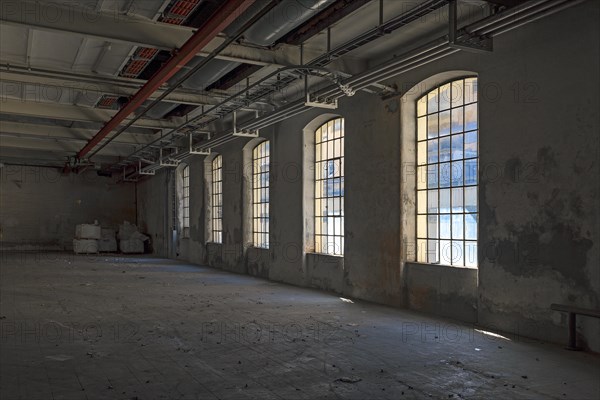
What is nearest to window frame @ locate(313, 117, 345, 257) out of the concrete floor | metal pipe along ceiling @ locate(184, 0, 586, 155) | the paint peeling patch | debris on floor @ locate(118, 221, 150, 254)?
metal pipe along ceiling @ locate(184, 0, 586, 155)

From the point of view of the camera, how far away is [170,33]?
7105 millimetres

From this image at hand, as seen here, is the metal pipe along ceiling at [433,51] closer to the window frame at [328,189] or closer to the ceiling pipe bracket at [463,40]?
the ceiling pipe bracket at [463,40]

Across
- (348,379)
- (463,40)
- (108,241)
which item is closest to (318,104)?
(463,40)

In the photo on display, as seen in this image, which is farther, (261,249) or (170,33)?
(261,249)

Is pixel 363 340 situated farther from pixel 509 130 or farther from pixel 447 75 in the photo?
pixel 447 75

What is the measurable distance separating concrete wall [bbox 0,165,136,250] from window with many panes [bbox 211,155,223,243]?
28.9 ft

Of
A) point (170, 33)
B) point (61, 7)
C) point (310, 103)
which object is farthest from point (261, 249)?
point (61, 7)

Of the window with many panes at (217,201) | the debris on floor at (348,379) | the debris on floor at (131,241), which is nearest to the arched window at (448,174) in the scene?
the debris on floor at (348,379)

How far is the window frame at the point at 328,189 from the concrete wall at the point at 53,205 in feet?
48.6

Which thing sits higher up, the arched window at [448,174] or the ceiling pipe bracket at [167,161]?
the ceiling pipe bracket at [167,161]

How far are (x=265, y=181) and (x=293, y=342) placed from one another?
740 centimetres

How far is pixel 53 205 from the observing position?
870 inches

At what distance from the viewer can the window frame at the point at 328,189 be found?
992 centimetres

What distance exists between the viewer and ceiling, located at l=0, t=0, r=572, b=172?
20.7ft
